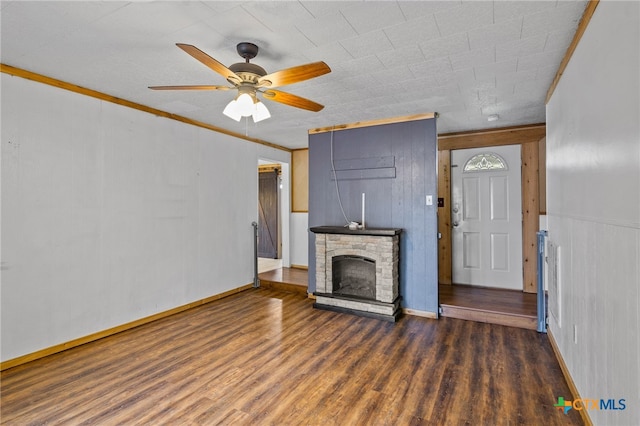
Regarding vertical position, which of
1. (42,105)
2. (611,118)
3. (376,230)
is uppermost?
(42,105)

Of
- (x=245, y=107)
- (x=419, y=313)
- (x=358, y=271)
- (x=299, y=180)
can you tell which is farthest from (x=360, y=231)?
(x=299, y=180)

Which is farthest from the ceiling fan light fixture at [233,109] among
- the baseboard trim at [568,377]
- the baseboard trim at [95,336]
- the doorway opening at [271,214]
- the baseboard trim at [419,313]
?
the doorway opening at [271,214]

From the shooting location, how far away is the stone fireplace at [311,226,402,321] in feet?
12.7

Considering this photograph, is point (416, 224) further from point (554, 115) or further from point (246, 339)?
point (246, 339)

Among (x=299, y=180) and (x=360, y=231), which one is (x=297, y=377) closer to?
(x=360, y=231)

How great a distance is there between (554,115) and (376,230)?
2.10 m

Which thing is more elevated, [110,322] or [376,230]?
[376,230]

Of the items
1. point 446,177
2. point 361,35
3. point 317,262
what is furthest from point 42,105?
point 446,177

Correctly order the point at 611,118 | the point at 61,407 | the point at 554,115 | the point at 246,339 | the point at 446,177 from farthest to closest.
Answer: the point at 446,177 → the point at 246,339 → the point at 554,115 → the point at 61,407 → the point at 611,118

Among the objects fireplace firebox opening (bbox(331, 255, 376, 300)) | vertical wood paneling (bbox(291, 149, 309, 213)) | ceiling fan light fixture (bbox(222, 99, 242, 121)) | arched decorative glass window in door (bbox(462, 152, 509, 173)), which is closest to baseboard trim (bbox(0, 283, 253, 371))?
fireplace firebox opening (bbox(331, 255, 376, 300))

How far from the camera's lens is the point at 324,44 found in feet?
7.52

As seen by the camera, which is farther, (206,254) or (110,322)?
(206,254)

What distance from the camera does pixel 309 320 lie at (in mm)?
3842

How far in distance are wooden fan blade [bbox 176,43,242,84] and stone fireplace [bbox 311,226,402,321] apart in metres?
2.44
